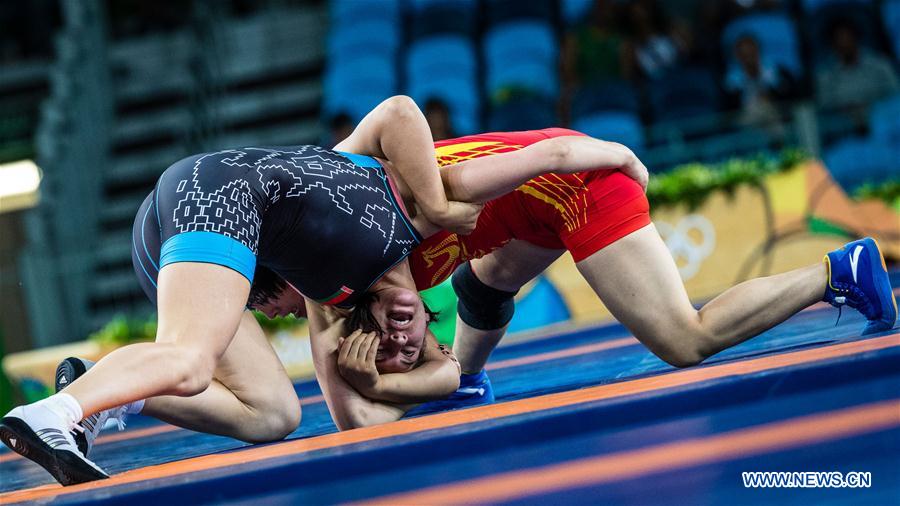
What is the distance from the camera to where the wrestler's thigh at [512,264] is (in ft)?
8.82

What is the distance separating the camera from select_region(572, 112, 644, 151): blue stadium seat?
6332 mm

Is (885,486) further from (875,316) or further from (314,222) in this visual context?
(314,222)

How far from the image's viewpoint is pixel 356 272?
222 centimetres

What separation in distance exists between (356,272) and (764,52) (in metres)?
5.35

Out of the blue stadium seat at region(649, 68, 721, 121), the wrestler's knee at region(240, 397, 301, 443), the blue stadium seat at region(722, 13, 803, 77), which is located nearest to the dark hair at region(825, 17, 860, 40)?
the blue stadium seat at region(722, 13, 803, 77)

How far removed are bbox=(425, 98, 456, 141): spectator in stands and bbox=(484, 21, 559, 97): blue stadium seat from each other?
4.31 feet

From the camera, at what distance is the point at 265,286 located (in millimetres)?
2395

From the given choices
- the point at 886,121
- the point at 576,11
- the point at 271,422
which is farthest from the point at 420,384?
the point at 576,11

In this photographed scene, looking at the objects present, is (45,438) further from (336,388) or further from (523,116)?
(523,116)

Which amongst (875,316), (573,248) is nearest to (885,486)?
(875,316)

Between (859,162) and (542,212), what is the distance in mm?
3754

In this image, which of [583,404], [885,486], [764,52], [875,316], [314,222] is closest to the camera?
[885,486]

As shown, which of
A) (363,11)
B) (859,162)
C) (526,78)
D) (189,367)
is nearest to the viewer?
(189,367)

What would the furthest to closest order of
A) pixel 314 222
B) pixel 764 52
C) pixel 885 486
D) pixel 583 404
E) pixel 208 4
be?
1. pixel 208 4
2. pixel 764 52
3. pixel 314 222
4. pixel 583 404
5. pixel 885 486
